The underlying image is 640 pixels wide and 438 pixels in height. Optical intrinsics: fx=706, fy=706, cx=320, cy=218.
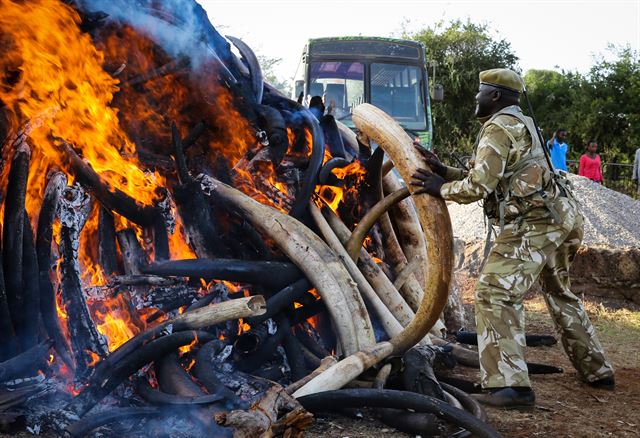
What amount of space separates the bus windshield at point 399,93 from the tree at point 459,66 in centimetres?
1148

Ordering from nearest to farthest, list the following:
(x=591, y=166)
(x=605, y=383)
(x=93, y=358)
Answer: (x=93, y=358)
(x=605, y=383)
(x=591, y=166)

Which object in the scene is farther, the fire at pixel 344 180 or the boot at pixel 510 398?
the fire at pixel 344 180

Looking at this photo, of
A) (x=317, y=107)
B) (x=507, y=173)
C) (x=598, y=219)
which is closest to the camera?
(x=507, y=173)

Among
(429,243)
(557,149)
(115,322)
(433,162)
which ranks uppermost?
(557,149)

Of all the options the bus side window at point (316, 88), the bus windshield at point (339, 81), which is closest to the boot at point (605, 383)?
the bus windshield at point (339, 81)

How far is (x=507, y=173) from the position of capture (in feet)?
13.7

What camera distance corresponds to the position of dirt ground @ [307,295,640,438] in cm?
353

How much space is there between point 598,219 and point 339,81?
17.7 ft

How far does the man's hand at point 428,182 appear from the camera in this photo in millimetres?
3953

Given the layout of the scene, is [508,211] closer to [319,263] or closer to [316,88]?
[319,263]

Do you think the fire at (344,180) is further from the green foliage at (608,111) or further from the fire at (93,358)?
the green foliage at (608,111)

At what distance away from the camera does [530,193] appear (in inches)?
162

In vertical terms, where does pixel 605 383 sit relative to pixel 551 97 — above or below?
below

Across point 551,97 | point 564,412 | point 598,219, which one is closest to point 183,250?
point 564,412
